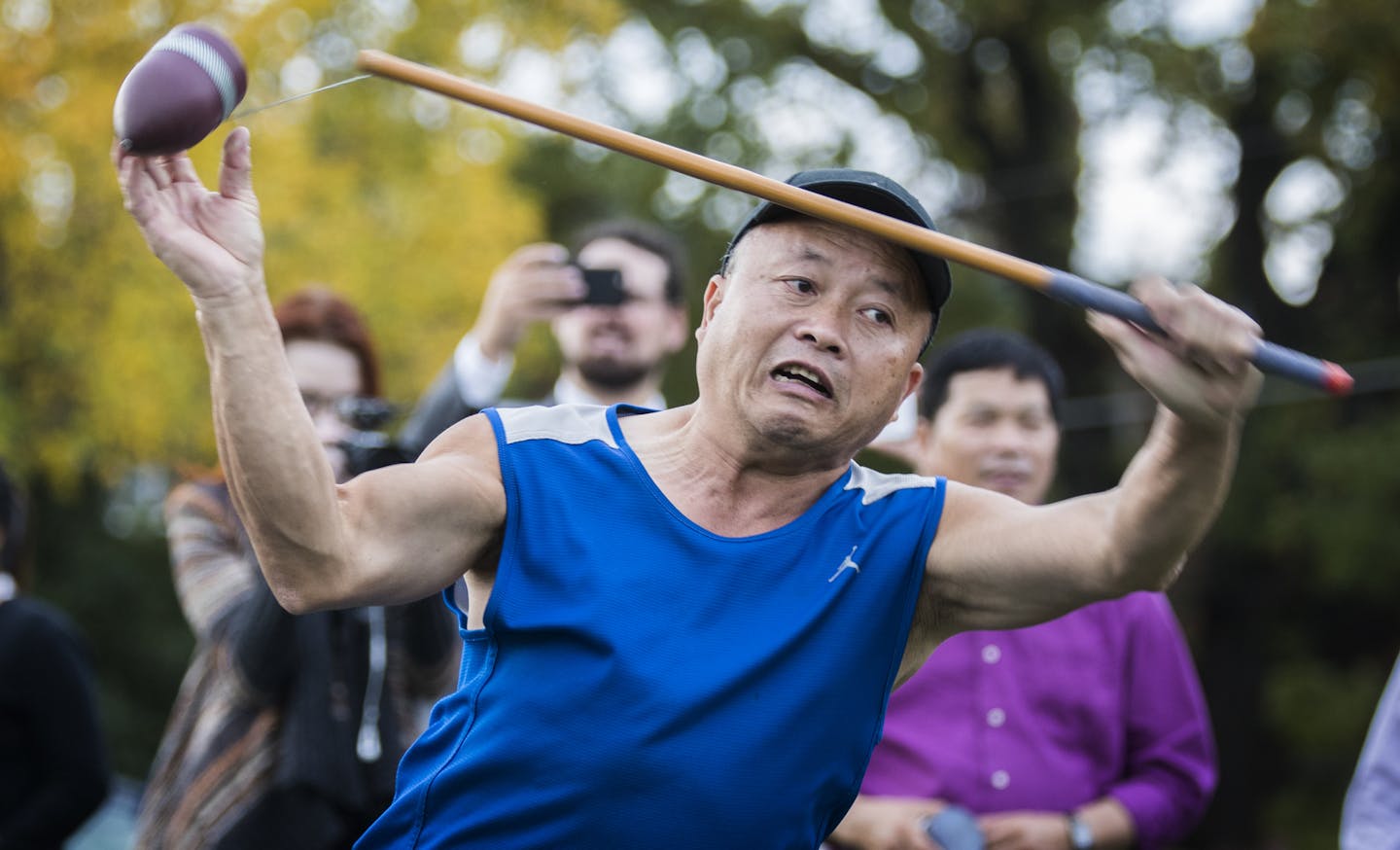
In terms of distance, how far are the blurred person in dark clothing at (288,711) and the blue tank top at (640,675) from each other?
1.31 meters

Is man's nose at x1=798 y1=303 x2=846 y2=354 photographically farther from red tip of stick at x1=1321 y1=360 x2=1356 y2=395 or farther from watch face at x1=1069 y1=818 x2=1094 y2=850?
watch face at x1=1069 y1=818 x2=1094 y2=850

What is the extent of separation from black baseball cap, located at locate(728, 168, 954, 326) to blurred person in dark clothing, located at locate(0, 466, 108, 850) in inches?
113

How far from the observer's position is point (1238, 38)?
46.8ft

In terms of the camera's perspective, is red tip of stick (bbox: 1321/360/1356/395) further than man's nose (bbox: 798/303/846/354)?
No

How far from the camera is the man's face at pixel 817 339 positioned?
2.52 meters

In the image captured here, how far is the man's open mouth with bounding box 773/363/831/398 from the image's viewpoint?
2523mm

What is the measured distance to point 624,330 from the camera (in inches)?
191

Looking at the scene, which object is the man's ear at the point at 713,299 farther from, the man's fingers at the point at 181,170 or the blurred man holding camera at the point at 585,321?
the blurred man holding camera at the point at 585,321

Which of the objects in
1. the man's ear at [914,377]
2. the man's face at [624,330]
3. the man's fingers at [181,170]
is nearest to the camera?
the man's fingers at [181,170]

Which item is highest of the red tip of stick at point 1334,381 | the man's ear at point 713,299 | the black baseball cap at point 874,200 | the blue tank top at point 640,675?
the black baseball cap at point 874,200

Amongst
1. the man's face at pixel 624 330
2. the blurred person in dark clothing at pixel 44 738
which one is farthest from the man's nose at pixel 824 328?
the blurred person in dark clothing at pixel 44 738

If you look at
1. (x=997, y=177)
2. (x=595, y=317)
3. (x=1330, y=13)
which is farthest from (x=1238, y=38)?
(x=595, y=317)

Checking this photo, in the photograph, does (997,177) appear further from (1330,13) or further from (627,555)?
(627,555)

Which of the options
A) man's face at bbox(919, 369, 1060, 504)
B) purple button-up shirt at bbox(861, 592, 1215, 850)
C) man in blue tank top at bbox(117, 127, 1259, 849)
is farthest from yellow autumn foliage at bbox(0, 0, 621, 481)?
man in blue tank top at bbox(117, 127, 1259, 849)
